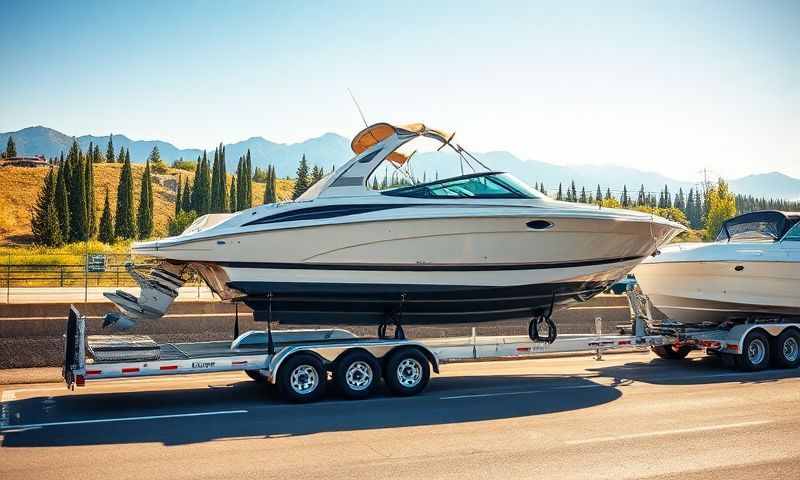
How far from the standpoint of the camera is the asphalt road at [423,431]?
24.9 ft

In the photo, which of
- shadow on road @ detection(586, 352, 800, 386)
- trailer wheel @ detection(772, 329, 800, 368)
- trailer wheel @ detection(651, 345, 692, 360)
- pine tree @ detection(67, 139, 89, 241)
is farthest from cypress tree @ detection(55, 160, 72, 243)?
trailer wheel @ detection(772, 329, 800, 368)

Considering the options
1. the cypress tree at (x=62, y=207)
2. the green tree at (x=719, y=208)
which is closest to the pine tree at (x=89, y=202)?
the cypress tree at (x=62, y=207)

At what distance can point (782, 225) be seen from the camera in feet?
50.9

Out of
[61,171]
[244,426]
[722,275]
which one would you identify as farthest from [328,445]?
[61,171]

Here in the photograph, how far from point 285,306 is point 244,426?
309cm

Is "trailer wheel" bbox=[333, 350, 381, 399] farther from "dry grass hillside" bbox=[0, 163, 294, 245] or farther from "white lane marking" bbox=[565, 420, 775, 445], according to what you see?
"dry grass hillside" bbox=[0, 163, 294, 245]

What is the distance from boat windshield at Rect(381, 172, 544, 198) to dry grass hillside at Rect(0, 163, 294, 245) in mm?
69329

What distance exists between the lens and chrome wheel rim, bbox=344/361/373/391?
11.6m

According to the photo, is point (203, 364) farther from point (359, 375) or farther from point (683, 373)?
point (683, 373)

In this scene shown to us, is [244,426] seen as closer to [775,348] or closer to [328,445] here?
[328,445]

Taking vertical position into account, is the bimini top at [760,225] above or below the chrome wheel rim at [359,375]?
above

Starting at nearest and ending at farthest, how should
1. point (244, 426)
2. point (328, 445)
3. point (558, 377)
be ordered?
point (328, 445) < point (244, 426) < point (558, 377)

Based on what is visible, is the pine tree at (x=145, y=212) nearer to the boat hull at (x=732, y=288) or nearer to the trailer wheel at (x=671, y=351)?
the trailer wheel at (x=671, y=351)

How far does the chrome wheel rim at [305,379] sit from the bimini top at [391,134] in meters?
4.09
